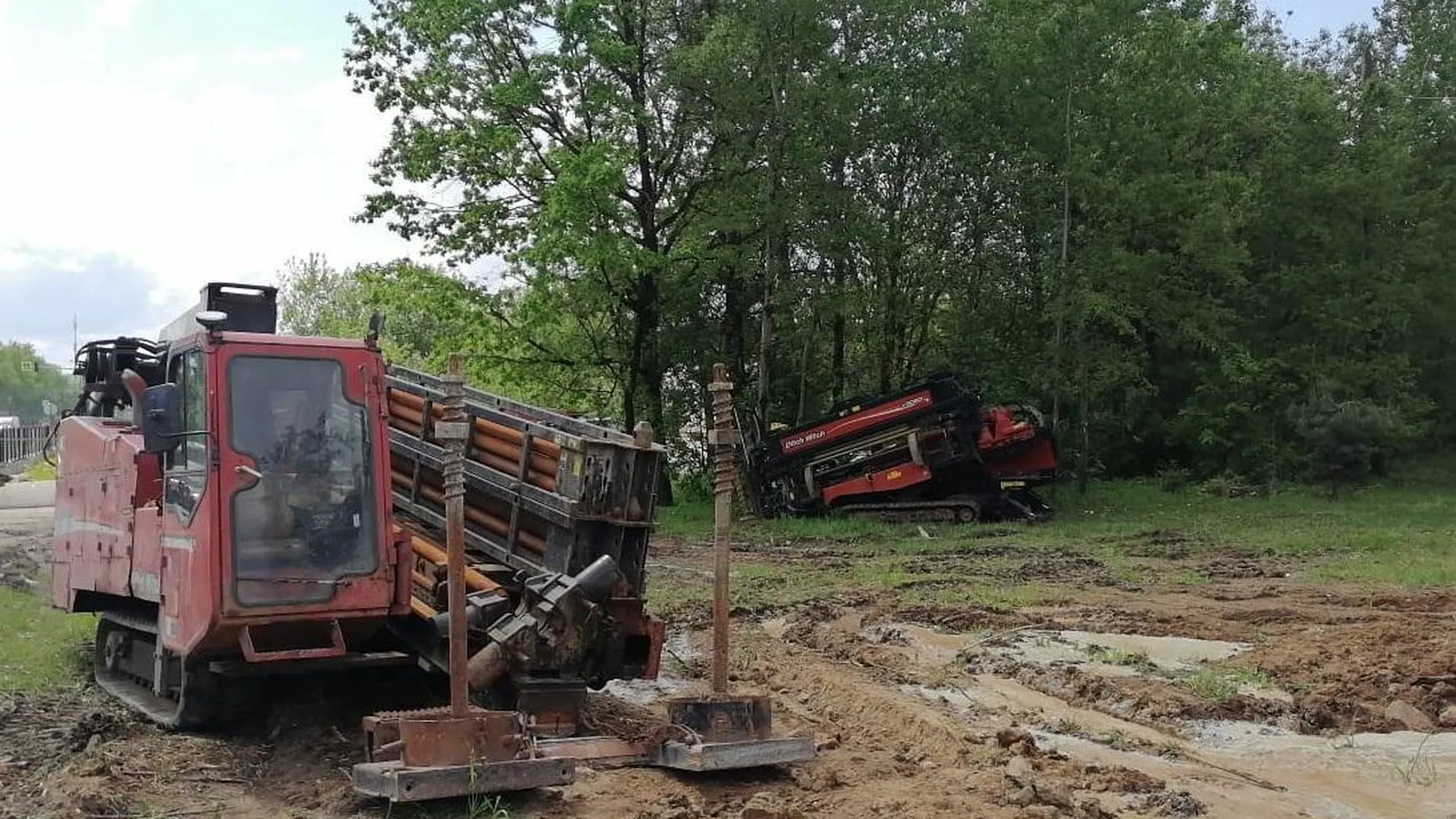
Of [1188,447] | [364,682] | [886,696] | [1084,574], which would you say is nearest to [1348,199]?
[1188,447]

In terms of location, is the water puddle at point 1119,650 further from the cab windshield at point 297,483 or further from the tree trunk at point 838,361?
the tree trunk at point 838,361

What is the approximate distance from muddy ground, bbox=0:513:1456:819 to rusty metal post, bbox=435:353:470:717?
1.83 ft

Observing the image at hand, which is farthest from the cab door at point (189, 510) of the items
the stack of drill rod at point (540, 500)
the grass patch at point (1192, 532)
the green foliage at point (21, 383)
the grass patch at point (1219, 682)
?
the green foliage at point (21, 383)

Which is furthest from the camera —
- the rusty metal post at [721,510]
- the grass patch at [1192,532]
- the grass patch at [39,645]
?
the grass patch at [1192,532]

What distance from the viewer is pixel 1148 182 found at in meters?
23.7

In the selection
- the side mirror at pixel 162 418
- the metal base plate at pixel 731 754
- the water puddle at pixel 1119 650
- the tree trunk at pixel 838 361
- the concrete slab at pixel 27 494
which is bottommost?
the concrete slab at pixel 27 494

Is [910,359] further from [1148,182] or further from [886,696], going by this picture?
[886,696]

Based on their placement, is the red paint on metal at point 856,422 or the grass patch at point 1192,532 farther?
the red paint on metal at point 856,422

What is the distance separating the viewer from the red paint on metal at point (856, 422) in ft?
70.0

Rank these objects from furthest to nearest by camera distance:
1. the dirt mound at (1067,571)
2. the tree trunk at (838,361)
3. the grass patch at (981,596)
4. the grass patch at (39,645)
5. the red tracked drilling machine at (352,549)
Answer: the tree trunk at (838,361) → the dirt mound at (1067,571) → the grass patch at (981,596) → the grass patch at (39,645) → the red tracked drilling machine at (352,549)

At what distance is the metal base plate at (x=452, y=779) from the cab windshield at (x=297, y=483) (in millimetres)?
1621

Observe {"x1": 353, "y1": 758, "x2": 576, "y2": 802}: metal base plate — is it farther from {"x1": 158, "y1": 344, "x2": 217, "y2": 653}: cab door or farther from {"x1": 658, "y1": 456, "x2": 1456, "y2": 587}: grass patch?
{"x1": 658, "y1": 456, "x2": 1456, "y2": 587}: grass patch

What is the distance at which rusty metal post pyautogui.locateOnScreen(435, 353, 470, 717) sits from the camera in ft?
18.9

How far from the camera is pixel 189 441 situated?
23.9 feet
